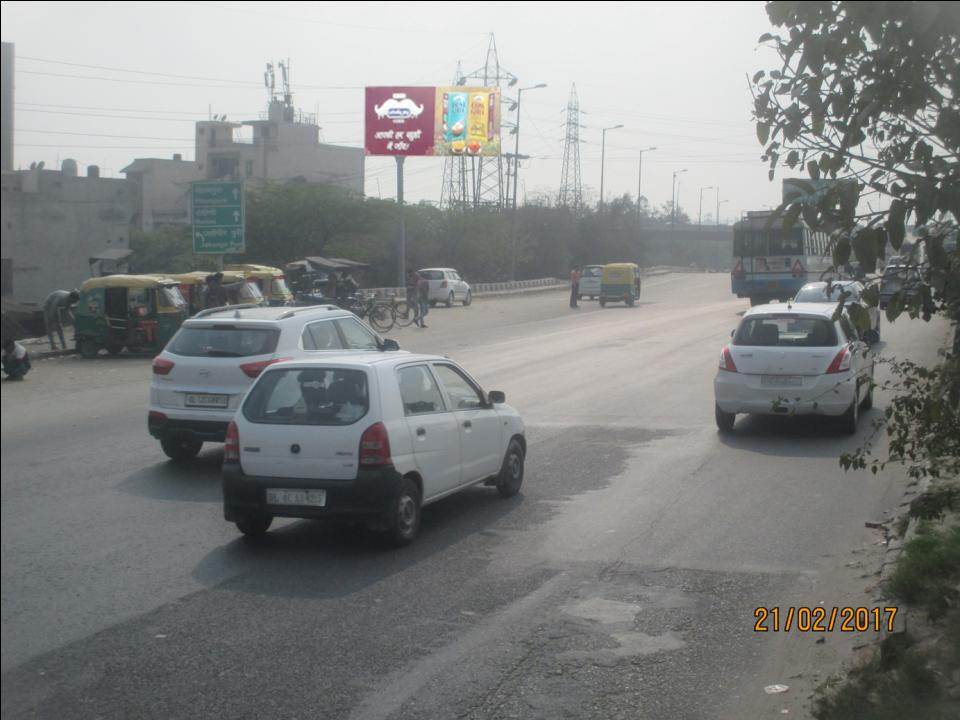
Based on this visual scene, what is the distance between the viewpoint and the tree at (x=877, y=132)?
4113mm

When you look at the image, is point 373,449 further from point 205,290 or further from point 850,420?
point 205,290

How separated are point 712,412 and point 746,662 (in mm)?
10269

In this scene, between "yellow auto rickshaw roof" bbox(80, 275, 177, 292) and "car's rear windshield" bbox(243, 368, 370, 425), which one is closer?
"car's rear windshield" bbox(243, 368, 370, 425)

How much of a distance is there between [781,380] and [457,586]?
761 centimetres

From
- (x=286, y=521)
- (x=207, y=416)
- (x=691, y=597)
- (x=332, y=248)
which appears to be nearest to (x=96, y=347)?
(x=207, y=416)

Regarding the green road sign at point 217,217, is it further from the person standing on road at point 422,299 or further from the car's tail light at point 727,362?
the car's tail light at point 727,362

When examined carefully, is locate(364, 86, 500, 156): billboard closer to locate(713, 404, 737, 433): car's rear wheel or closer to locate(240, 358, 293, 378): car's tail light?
locate(713, 404, 737, 433): car's rear wheel

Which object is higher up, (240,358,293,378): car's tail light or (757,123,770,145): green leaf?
(757,123,770,145): green leaf

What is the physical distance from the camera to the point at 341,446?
8383 mm

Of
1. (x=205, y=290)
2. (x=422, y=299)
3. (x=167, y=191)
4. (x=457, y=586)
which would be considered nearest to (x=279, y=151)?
(x=167, y=191)

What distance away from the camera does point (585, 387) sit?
1909 cm

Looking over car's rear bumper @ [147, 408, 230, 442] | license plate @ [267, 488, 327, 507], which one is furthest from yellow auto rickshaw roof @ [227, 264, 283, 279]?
license plate @ [267, 488, 327, 507]

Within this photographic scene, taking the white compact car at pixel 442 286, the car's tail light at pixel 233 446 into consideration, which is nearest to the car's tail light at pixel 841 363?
the car's tail light at pixel 233 446

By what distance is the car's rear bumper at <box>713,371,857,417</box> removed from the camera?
1351 cm
